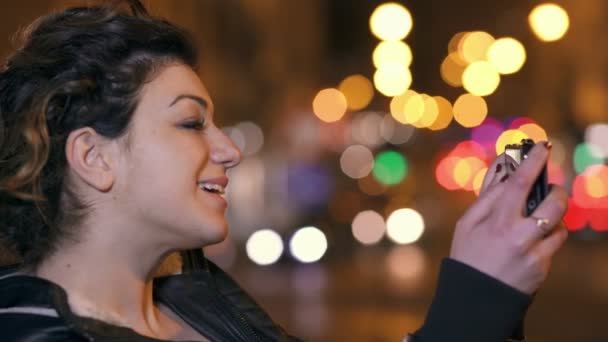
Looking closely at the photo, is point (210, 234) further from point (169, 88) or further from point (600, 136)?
point (600, 136)

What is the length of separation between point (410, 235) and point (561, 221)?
3198 centimetres

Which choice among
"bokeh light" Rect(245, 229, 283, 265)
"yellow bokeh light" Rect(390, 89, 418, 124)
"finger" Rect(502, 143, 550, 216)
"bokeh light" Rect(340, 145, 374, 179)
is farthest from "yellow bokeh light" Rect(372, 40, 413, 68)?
"yellow bokeh light" Rect(390, 89, 418, 124)

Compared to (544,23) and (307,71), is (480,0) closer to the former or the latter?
(307,71)

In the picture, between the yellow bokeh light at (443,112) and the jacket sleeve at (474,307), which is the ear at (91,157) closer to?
the jacket sleeve at (474,307)

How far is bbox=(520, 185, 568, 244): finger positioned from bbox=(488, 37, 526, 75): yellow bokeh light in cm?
2736

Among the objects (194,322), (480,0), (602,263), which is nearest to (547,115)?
(480,0)

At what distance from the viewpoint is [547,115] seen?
55500 mm

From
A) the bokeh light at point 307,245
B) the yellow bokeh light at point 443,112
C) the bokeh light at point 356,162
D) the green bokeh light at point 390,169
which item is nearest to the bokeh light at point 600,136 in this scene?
the bokeh light at point 307,245

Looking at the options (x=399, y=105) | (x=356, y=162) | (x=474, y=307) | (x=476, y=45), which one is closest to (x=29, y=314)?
(x=474, y=307)

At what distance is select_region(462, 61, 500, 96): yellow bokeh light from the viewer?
42031 millimetres

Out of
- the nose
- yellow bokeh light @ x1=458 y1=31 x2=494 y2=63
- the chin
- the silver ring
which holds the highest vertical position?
yellow bokeh light @ x1=458 y1=31 x2=494 y2=63

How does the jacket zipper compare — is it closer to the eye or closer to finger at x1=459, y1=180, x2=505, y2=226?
the eye

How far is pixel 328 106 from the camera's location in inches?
2675

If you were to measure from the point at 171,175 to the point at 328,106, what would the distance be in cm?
6517
